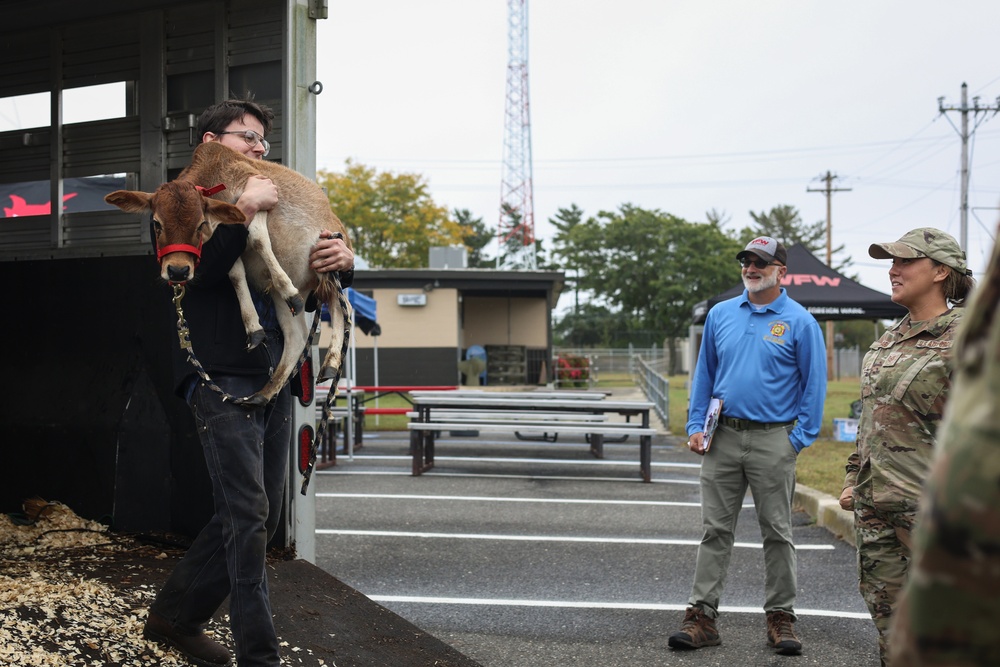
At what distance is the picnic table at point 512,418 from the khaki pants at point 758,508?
18.5ft

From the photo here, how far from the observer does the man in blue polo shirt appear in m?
4.75

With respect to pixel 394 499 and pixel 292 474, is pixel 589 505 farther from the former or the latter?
pixel 292 474

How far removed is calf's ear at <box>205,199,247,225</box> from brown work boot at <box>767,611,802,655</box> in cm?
335

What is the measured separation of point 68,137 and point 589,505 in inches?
232

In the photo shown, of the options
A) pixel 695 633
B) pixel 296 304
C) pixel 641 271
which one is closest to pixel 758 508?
pixel 695 633

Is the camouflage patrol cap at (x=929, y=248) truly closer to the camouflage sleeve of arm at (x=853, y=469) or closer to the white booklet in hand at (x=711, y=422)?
the camouflage sleeve of arm at (x=853, y=469)

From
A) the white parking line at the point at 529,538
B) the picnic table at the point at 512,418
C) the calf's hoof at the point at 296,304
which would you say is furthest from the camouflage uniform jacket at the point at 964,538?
the picnic table at the point at 512,418

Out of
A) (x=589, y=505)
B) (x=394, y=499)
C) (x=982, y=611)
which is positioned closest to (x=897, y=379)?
(x=982, y=611)

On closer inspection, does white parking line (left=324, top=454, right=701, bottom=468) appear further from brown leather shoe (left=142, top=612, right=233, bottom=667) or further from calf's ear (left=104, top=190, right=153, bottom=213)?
calf's ear (left=104, top=190, right=153, bottom=213)

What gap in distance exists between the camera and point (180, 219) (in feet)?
9.48

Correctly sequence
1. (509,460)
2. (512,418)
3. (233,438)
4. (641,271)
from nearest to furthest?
1. (233,438)
2. (512,418)
3. (509,460)
4. (641,271)

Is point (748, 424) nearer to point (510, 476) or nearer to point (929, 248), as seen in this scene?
point (929, 248)

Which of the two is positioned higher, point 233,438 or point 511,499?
Result: point 233,438

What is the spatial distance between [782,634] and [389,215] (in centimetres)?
3987
